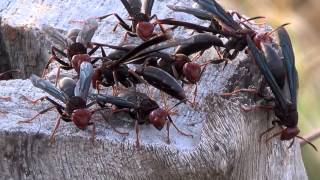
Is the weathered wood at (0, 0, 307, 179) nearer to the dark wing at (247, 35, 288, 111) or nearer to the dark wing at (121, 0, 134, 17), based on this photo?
the dark wing at (247, 35, 288, 111)

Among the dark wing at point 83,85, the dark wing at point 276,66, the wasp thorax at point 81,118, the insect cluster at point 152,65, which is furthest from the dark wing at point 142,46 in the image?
the dark wing at point 276,66

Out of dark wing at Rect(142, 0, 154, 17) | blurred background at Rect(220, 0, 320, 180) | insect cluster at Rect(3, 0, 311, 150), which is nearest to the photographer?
insect cluster at Rect(3, 0, 311, 150)

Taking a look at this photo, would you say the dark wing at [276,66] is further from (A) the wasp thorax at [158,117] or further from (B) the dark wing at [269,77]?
(A) the wasp thorax at [158,117]

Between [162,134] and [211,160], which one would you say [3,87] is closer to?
[162,134]

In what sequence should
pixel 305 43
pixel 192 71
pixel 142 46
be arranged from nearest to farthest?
pixel 142 46, pixel 192 71, pixel 305 43

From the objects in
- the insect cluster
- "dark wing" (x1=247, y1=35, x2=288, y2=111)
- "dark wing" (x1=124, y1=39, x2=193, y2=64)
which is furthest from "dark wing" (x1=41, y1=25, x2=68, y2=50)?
"dark wing" (x1=247, y1=35, x2=288, y2=111)

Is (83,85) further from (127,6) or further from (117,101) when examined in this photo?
(127,6)

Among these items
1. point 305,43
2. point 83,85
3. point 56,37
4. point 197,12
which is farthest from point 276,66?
point 305,43
